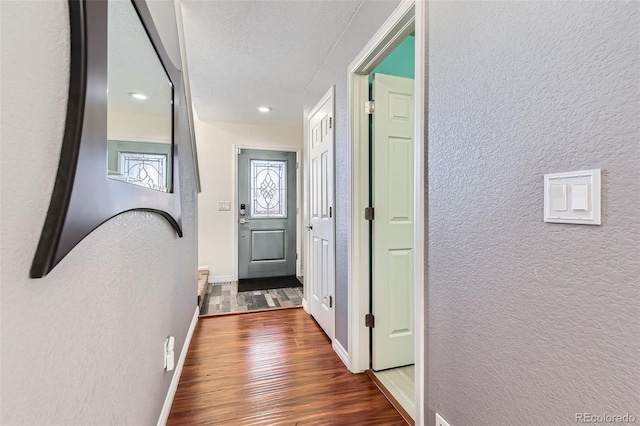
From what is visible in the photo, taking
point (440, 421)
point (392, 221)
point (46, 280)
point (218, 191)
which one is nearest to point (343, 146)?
point (392, 221)

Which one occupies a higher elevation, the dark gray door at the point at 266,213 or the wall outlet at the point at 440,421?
the dark gray door at the point at 266,213

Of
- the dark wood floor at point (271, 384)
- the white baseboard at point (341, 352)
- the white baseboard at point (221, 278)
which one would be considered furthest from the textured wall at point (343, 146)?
the white baseboard at point (221, 278)

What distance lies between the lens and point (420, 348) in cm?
122

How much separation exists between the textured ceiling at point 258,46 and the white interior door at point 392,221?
23.0 inches

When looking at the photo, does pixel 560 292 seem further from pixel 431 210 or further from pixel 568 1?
pixel 568 1

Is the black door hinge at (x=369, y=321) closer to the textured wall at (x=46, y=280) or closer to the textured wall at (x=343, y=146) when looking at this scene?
the textured wall at (x=343, y=146)

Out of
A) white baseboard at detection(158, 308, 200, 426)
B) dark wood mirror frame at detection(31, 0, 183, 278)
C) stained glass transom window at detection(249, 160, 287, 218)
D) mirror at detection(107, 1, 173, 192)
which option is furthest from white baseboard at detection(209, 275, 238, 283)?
dark wood mirror frame at detection(31, 0, 183, 278)

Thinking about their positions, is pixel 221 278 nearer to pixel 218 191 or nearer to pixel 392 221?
pixel 218 191

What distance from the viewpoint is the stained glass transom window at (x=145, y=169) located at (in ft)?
2.78

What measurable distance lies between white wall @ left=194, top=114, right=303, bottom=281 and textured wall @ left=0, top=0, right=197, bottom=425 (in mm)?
3337

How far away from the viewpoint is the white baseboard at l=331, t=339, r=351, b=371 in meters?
1.93

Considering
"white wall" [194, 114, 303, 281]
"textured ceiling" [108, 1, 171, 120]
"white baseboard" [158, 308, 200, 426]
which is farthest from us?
"white wall" [194, 114, 303, 281]

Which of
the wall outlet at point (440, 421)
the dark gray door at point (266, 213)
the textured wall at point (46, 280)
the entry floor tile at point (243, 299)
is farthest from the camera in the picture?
the dark gray door at point (266, 213)

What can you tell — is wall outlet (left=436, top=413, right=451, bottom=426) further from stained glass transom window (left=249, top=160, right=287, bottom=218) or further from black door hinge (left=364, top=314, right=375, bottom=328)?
stained glass transom window (left=249, top=160, right=287, bottom=218)
